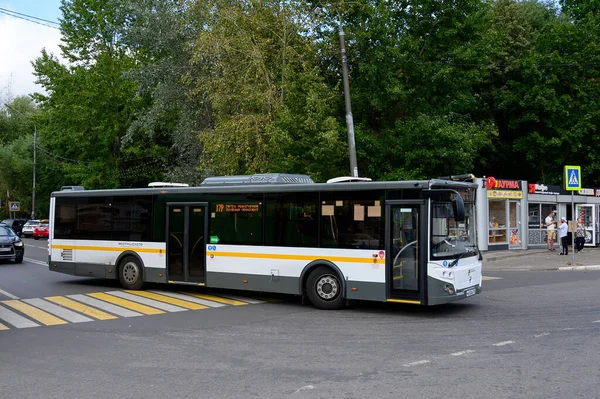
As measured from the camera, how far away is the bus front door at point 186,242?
14.4m

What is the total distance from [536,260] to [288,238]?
596 inches

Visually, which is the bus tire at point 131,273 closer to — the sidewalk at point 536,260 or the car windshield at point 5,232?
the car windshield at point 5,232

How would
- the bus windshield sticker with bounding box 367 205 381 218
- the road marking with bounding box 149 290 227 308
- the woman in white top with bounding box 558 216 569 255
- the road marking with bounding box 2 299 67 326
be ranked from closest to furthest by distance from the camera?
the road marking with bounding box 2 299 67 326 → the bus windshield sticker with bounding box 367 205 381 218 → the road marking with bounding box 149 290 227 308 → the woman in white top with bounding box 558 216 569 255

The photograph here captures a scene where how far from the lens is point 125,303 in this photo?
529 inches

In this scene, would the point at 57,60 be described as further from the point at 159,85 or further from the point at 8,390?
the point at 8,390

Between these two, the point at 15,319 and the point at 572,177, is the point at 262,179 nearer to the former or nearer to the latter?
the point at 15,319

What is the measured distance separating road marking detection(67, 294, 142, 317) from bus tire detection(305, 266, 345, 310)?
11.8ft

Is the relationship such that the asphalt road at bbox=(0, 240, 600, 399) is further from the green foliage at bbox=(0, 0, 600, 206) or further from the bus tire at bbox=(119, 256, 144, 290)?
the green foliage at bbox=(0, 0, 600, 206)

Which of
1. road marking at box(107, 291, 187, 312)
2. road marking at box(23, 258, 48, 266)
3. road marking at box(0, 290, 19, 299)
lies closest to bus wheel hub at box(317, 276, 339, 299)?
road marking at box(107, 291, 187, 312)

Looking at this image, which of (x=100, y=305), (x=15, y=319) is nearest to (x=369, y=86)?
(x=100, y=305)

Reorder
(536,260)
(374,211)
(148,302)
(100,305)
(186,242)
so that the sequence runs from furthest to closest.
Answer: (536,260)
(186,242)
(148,302)
(100,305)
(374,211)

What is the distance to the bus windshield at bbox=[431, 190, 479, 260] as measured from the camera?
1130 centimetres

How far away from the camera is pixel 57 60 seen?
162 feet

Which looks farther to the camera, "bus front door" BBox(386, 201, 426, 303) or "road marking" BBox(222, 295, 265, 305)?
"road marking" BBox(222, 295, 265, 305)
